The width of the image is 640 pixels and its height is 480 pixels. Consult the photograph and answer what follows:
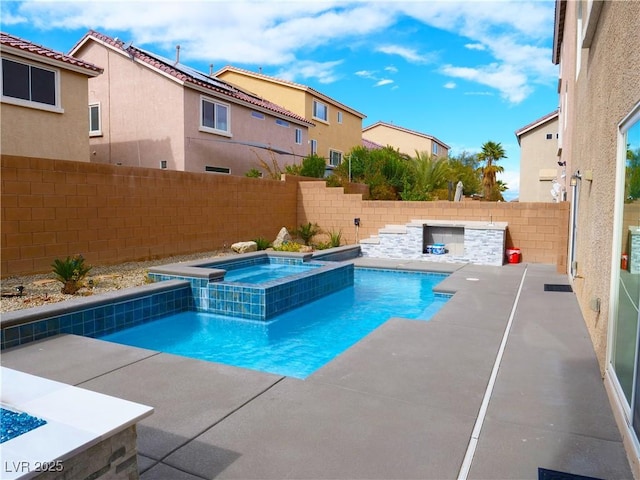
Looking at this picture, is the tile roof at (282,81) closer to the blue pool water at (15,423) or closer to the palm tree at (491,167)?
the palm tree at (491,167)

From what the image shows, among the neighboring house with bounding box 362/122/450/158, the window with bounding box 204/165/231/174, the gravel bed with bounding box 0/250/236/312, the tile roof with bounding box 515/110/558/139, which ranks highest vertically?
the neighboring house with bounding box 362/122/450/158

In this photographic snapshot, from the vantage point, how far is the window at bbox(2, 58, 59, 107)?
1241 centimetres

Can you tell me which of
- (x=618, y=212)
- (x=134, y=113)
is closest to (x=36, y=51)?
(x=134, y=113)

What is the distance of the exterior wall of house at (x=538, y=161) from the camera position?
29.0m

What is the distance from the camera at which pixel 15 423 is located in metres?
2.20

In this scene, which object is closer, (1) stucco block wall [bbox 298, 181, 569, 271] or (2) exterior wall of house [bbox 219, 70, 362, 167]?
(1) stucco block wall [bbox 298, 181, 569, 271]

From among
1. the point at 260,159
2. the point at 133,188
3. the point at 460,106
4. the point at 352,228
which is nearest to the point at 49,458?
the point at 133,188

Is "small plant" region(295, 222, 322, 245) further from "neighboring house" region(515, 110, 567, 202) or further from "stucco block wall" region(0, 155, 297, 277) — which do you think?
"neighboring house" region(515, 110, 567, 202)

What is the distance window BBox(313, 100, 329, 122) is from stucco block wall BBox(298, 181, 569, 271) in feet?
39.0

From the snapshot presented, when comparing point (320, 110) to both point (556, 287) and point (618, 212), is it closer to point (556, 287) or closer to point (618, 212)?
point (556, 287)

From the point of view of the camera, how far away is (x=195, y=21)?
11875mm

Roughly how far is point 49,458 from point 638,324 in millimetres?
3321

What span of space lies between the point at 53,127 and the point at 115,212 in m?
5.33

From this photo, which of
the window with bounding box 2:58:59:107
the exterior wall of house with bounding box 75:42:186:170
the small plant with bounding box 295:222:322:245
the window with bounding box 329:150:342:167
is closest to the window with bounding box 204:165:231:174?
the exterior wall of house with bounding box 75:42:186:170
